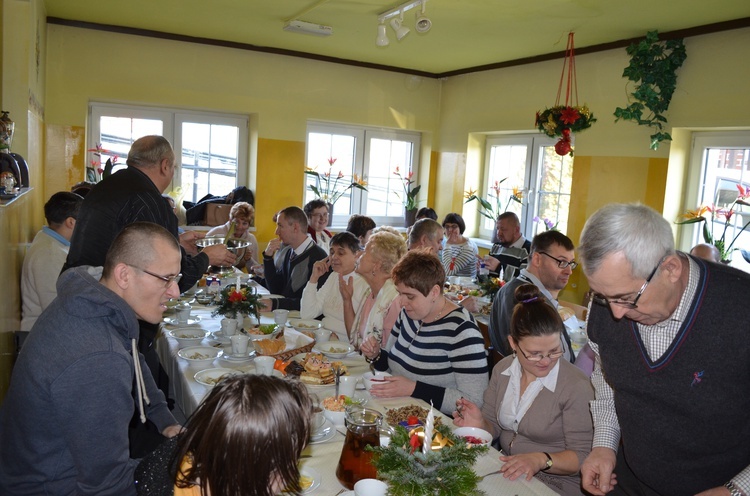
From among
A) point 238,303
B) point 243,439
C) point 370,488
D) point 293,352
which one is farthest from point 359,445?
point 238,303

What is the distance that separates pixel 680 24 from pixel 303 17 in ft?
10.2

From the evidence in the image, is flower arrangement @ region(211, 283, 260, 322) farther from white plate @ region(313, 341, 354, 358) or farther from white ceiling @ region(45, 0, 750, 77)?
white ceiling @ region(45, 0, 750, 77)

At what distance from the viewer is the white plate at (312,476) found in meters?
1.69

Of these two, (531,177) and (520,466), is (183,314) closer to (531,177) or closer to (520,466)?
(520,466)

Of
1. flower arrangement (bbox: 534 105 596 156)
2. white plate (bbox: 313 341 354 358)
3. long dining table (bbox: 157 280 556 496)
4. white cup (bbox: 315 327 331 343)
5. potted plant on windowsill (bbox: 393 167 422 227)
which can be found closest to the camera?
long dining table (bbox: 157 280 556 496)

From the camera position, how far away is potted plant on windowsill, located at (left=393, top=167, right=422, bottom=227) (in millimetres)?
7754

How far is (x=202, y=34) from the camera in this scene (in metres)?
6.25

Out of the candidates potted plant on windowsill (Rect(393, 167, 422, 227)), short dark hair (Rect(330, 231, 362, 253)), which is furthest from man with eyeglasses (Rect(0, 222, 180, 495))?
potted plant on windowsill (Rect(393, 167, 422, 227))

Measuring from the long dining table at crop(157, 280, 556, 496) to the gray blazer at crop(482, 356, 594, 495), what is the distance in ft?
0.86

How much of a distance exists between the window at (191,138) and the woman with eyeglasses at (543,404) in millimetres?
5403

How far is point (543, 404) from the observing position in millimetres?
2189

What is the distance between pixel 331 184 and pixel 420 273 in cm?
510

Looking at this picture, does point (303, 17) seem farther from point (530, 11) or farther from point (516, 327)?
point (516, 327)

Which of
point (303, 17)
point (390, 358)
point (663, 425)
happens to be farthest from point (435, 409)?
point (303, 17)
